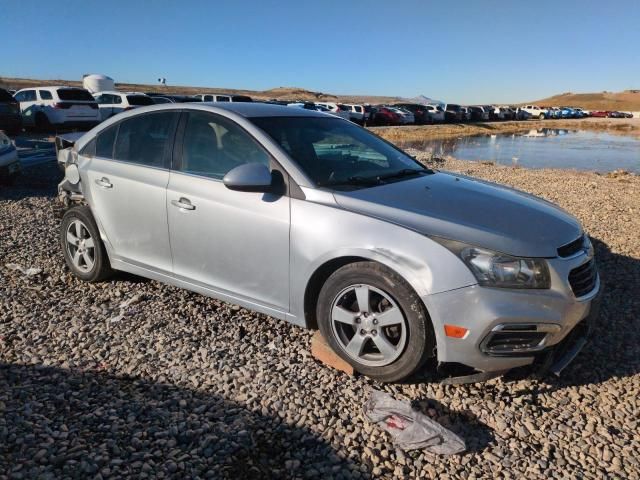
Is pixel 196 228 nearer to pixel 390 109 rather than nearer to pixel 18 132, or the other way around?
pixel 18 132

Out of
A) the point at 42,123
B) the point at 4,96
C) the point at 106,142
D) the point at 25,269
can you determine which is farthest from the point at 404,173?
the point at 42,123

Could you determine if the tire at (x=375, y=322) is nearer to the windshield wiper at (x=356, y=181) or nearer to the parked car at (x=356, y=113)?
the windshield wiper at (x=356, y=181)

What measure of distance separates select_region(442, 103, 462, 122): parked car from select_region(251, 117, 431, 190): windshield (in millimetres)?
44286

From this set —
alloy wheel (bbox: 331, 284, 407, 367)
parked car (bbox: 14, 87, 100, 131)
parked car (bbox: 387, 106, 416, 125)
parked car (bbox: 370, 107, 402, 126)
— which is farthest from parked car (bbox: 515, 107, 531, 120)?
alloy wheel (bbox: 331, 284, 407, 367)

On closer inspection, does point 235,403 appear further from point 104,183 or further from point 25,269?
point 25,269

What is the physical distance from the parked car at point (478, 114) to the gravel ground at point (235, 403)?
170ft

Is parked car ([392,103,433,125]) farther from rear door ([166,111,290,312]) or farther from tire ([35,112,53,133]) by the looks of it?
rear door ([166,111,290,312])

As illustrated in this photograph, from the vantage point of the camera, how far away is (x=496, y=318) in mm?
2750

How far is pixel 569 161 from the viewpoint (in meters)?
21.3

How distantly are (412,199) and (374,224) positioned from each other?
41 centimetres

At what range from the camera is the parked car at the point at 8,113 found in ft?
54.6

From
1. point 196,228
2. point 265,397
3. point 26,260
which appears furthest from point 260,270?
point 26,260

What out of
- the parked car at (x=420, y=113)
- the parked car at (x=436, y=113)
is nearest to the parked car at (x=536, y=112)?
the parked car at (x=436, y=113)

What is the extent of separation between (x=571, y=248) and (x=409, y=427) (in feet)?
4.90
